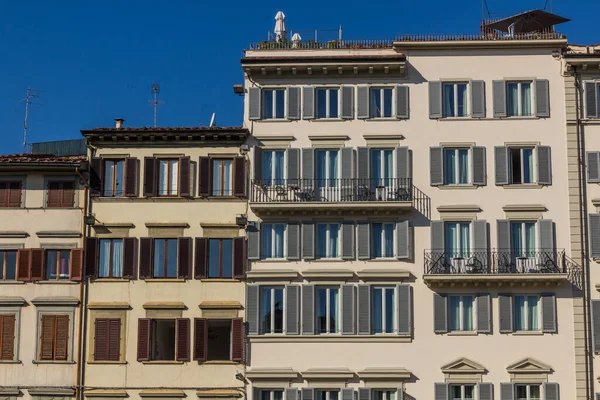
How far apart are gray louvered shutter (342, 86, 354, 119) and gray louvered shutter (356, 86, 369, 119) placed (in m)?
0.29

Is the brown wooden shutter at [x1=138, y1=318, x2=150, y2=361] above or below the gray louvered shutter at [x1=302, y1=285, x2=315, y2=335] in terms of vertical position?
below

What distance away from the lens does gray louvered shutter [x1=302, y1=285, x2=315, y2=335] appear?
4603 cm

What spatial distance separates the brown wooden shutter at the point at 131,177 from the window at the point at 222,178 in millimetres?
3765

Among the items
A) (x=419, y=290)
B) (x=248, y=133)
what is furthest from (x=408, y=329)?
(x=248, y=133)

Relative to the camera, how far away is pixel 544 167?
46969 millimetres

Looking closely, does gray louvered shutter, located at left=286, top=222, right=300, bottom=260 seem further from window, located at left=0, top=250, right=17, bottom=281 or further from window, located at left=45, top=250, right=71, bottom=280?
window, located at left=0, top=250, right=17, bottom=281


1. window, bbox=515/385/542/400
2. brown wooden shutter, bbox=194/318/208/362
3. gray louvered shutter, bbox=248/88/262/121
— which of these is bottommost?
window, bbox=515/385/542/400

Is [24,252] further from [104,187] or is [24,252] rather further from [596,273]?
[596,273]

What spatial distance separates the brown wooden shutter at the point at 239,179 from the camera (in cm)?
4728

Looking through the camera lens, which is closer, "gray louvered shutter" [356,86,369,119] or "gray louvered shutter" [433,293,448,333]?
"gray louvered shutter" [433,293,448,333]

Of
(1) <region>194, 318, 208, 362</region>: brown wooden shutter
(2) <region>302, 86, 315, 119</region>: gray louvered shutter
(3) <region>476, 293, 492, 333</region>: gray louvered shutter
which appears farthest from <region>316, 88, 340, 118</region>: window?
(1) <region>194, 318, 208, 362</region>: brown wooden shutter

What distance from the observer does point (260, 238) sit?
46875mm

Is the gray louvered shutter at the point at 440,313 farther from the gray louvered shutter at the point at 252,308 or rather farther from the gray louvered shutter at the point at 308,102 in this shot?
the gray louvered shutter at the point at 308,102

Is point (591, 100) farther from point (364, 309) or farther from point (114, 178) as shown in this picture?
point (114, 178)
